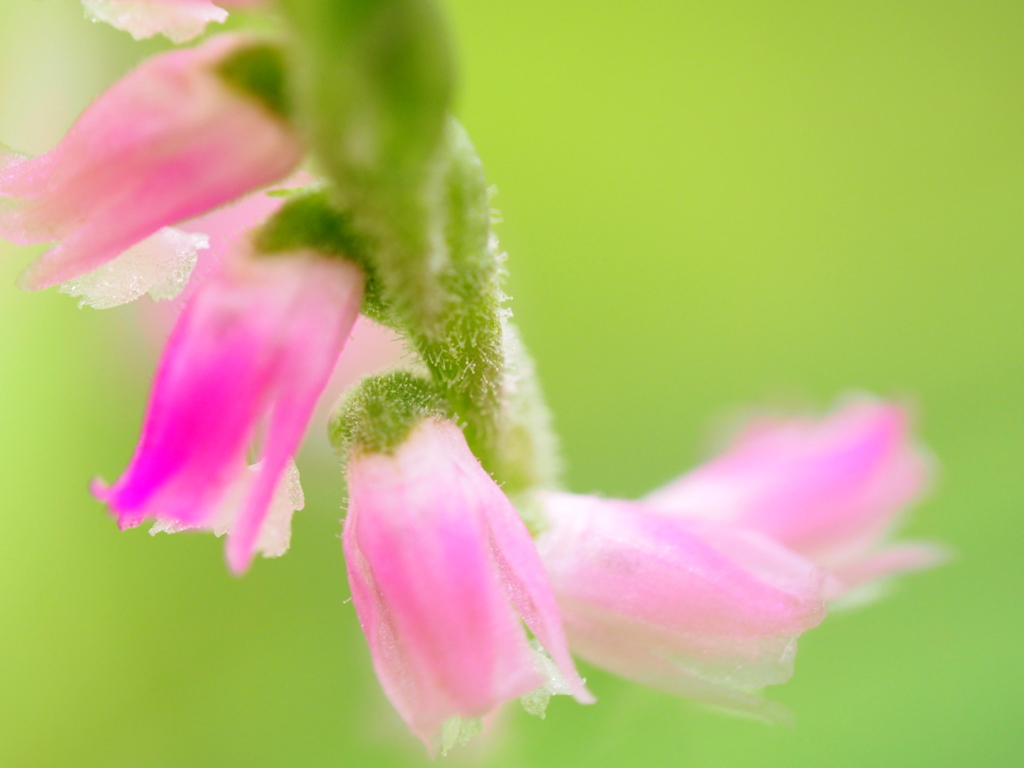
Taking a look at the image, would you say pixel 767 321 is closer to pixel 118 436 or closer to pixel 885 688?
pixel 885 688

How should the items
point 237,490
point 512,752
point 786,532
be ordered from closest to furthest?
point 237,490, point 786,532, point 512,752

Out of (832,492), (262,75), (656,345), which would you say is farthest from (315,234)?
(656,345)

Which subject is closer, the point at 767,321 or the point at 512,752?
the point at 512,752

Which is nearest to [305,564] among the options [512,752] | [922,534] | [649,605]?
[512,752]

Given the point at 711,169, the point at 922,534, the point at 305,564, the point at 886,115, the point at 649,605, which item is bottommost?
the point at 305,564

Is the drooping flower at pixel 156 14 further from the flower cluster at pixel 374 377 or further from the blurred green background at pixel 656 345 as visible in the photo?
the blurred green background at pixel 656 345

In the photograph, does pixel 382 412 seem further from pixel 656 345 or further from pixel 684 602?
pixel 656 345

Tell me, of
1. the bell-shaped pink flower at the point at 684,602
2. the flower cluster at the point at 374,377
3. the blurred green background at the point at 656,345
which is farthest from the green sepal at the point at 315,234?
the blurred green background at the point at 656,345

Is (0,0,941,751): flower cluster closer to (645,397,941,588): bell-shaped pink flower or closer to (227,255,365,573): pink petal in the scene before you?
(227,255,365,573): pink petal
